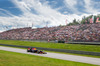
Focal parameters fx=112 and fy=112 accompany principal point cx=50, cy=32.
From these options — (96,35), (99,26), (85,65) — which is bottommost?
(85,65)

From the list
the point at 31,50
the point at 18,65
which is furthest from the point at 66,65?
the point at 31,50

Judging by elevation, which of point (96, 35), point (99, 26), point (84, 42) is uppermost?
point (99, 26)

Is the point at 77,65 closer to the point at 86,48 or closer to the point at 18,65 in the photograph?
the point at 18,65

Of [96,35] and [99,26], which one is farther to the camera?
[99,26]

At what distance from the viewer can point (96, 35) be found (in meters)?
30.0

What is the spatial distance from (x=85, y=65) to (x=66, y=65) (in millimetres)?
2108

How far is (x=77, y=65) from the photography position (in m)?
11.7

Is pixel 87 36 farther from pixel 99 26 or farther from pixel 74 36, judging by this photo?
pixel 99 26

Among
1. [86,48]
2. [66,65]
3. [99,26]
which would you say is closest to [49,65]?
[66,65]

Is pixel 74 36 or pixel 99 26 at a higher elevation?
pixel 99 26

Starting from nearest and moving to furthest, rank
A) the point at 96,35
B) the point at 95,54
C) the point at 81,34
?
the point at 95,54
the point at 96,35
the point at 81,34

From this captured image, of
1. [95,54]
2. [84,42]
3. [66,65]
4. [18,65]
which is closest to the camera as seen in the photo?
[18,65]

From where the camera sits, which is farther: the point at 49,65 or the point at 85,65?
the point at 85,65

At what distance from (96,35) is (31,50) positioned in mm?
18151
